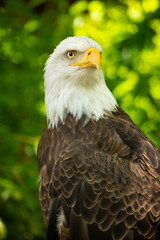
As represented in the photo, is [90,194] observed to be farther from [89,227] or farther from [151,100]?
[151,100]

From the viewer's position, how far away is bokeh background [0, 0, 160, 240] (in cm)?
455

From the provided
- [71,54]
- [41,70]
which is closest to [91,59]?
[71,54]

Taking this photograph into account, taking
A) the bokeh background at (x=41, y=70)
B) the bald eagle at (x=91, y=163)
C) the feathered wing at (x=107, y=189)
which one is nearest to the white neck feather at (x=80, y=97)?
the bald eagle at (x=91, y=163)

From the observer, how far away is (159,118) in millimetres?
4676

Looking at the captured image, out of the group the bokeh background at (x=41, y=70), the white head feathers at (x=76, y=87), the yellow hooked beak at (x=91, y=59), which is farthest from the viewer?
the bokeh background at (x=41, y=70)

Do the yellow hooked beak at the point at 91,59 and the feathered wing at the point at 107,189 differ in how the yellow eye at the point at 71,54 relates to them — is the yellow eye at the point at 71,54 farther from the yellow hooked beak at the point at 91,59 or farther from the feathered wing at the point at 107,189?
the feathered wing at the point at 107,189

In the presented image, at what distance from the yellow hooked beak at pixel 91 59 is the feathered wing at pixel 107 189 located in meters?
0.47

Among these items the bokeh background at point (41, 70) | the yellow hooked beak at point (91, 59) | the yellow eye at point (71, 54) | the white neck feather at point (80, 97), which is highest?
the bokeh background at point (41, 70)

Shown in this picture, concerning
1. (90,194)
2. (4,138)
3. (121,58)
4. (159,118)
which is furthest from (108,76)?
(90,194)

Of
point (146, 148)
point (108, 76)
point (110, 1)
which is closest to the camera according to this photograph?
point (146, 148)

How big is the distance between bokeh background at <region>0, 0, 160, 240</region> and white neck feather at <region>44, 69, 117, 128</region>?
987 millimetres

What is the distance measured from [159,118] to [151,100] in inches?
7.3

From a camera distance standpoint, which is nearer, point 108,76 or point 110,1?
point 108,76

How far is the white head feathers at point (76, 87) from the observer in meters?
3.45
